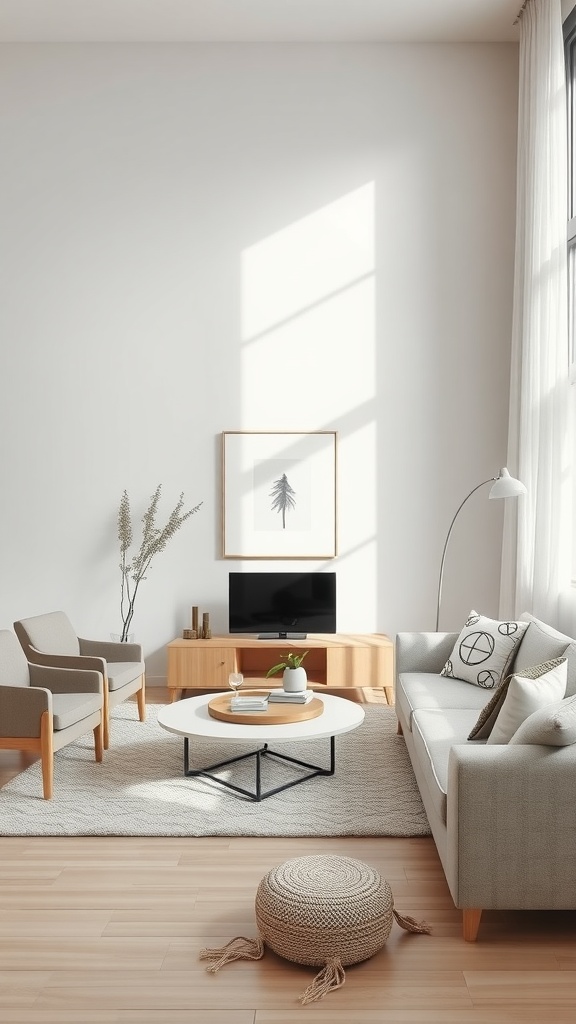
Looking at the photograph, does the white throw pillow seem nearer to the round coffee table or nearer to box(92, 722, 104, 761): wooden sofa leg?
the round coffee table

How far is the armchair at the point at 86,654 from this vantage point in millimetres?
4719

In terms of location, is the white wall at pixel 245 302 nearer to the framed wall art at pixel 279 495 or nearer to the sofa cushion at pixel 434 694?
the framed wall art at pixel 279 495

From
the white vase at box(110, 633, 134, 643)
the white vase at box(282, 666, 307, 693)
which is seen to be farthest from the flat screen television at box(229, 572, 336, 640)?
the white vase at box(282, 666, 307, 693)

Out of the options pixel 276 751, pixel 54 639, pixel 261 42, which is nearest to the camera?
pixel 276 751

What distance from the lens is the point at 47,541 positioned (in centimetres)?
638

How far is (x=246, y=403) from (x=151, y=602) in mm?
1675

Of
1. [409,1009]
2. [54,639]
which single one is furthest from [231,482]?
[409,1009]

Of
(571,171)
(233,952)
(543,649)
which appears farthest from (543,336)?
(233,952)

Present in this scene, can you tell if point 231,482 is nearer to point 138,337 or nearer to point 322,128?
point 138,337

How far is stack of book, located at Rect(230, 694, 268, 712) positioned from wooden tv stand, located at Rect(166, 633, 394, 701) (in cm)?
157

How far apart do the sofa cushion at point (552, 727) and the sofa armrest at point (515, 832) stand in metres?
0.06

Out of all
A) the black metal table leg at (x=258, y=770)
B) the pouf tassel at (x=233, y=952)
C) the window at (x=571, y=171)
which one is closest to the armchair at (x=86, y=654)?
the black metal table leg at (x=258, y=770)

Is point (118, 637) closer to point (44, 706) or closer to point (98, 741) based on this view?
point (98, 741)

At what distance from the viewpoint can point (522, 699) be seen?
294cm
